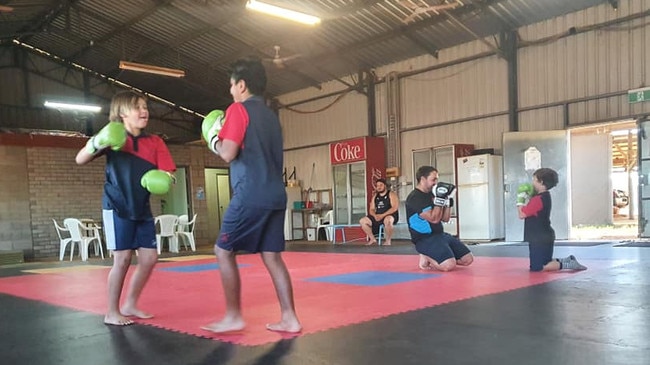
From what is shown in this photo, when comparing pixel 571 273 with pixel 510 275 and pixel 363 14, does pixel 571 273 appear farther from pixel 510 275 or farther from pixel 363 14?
pixel 363 14

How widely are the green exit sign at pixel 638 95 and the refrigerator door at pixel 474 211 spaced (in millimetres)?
2836

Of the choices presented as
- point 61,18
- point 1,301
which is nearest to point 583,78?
point 1,301

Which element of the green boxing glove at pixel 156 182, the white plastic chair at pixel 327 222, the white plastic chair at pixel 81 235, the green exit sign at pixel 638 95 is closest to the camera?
the green boxing glove at pixel 156 182

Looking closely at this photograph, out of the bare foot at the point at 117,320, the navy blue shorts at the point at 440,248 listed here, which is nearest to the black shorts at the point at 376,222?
the navy blue shorts at the point at 440,248

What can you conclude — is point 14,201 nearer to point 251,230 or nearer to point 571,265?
point 251,230

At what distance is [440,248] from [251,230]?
3.00 meters

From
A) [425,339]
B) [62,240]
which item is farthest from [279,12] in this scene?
[425,339]

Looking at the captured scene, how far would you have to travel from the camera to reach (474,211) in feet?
34.2

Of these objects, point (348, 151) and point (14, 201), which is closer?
point (14, 201)

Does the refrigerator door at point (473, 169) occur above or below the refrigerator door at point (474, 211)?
above

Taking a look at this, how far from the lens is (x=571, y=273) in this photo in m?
4.57

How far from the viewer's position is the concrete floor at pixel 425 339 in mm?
2182

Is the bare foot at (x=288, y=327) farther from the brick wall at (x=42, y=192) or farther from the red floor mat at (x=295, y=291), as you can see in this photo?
the brick wall at (x=42, y=192)

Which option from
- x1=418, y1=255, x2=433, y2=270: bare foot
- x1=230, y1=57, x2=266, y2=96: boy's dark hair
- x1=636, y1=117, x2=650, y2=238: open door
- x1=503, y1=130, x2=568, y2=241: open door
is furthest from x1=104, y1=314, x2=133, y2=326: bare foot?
x1=636, y1=117, x2=650, y2=238: open door
